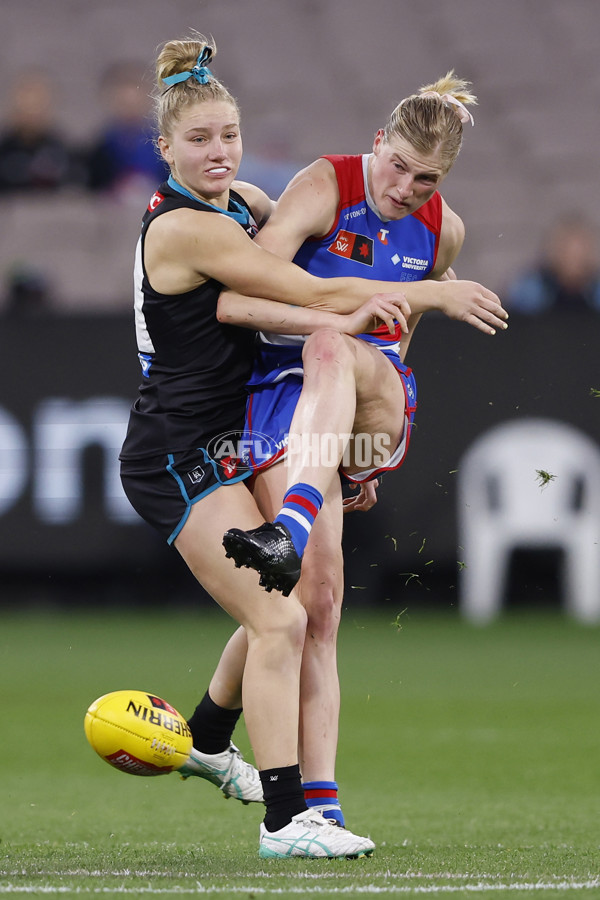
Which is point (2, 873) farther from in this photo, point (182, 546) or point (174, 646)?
point (174, 646)

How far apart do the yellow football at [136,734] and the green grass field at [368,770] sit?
0.89ft

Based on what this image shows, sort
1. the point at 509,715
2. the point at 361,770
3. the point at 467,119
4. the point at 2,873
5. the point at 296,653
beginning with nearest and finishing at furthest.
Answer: the point at 2,873
the point at 296,653
the point at 467,119
the point at 361,770
the point at 509,715

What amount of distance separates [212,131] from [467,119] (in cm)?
86

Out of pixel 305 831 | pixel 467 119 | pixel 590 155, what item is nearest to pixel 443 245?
pixel 467 119

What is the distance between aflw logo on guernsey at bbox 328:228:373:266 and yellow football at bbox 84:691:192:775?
158cm

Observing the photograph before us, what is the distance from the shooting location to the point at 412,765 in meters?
6.20

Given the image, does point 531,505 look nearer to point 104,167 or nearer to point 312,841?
point 104,167

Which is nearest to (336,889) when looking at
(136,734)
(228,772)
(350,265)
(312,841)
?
(312,841)

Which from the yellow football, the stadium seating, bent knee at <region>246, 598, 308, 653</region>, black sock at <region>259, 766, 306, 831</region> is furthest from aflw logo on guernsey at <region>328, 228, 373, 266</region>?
the stadium seating

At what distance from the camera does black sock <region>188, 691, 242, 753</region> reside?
5004mm

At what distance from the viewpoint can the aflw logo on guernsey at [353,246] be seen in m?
4.69

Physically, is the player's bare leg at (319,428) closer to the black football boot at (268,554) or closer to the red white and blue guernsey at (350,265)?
the black football boot at (268,554)

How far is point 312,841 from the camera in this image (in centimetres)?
407

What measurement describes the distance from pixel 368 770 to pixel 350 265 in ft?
8.03
